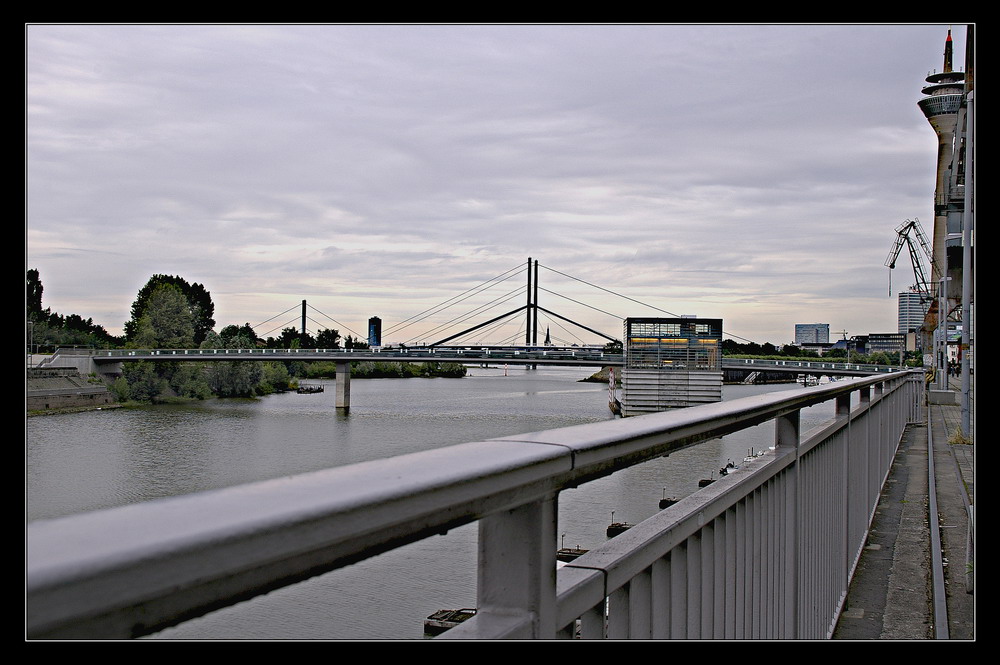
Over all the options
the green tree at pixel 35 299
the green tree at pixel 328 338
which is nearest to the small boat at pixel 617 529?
the green tree at pixel 35 299

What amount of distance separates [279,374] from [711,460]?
142 ft

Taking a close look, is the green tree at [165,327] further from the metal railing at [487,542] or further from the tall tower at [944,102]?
the metal railing at [487,542]

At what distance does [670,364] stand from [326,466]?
3841 centimetres

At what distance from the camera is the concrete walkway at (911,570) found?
3.21 meters

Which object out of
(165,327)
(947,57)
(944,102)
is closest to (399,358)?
(165,327)

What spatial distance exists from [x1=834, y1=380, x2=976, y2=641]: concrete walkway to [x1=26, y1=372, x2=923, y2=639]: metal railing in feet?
2.12

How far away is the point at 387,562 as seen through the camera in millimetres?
15750

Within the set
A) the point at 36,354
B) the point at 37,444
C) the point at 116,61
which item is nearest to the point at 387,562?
the point at 37,444

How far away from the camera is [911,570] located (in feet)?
12.8

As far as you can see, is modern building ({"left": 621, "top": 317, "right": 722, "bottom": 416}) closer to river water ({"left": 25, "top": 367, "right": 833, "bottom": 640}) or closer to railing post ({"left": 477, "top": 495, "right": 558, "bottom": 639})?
river water ({"left": 25, "top": 367, "right": 833, "bottom": 640})

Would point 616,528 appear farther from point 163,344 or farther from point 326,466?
point 163,344

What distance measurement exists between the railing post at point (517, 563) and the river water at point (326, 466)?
0.20 m

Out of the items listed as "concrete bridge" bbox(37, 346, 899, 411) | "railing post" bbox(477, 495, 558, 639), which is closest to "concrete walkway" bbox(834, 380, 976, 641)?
"railing post" bbox(477, 495, 558, 639)
